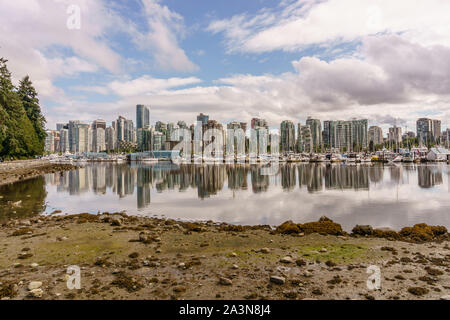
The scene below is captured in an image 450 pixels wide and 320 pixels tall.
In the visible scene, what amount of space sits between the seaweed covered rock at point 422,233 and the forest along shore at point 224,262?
6 centimetres

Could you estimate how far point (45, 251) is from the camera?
15250 mm

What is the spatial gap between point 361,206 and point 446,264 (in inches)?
891

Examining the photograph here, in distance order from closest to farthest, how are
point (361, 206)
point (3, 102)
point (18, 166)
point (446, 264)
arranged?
point (446, 264), point (361, 206), point (3, 102), point (18, 166)

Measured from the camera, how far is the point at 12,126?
75.9 meters

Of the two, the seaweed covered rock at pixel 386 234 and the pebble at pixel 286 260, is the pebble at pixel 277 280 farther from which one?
the seaweed covered rock at pixel 386 234

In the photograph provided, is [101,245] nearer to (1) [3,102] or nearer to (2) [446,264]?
(2) [446,264]

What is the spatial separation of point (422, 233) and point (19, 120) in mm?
104152

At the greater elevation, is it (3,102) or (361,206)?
(3,102)

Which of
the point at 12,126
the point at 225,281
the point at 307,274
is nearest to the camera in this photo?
the point at 225,281

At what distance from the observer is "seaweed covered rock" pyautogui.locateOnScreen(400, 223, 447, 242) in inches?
706

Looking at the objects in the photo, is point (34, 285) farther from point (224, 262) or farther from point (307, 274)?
point (307, 274)

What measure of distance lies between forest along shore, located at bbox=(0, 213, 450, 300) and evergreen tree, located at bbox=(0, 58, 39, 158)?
2284 inches

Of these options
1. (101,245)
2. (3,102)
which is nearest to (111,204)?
(101,245)

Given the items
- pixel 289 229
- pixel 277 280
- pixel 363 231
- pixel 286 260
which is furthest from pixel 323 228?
pixel 277 280
